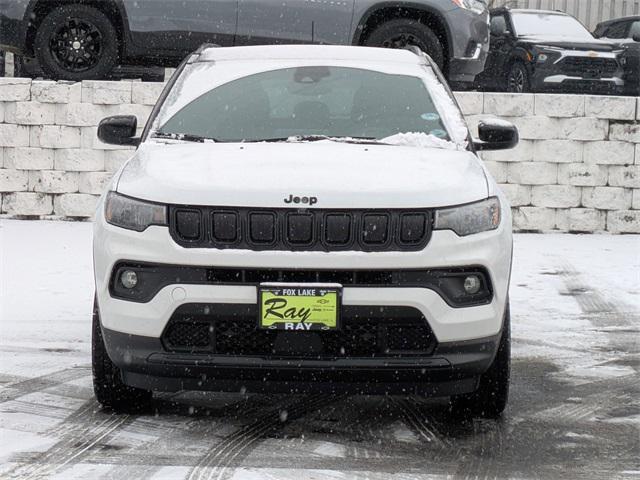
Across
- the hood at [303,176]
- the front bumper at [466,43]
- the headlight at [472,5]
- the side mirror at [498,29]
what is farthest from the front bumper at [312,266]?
the side mirror at [498,29]

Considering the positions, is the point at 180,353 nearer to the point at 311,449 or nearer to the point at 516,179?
the point at 311,449

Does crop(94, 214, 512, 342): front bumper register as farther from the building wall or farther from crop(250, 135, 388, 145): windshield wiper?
the building wall

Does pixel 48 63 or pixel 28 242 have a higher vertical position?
pixel 48 63

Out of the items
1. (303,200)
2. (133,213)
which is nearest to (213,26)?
(133,213)

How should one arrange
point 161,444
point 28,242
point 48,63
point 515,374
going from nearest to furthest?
1. point 161,444
2. point 515,374
3. point 28,242
4. point 48,63

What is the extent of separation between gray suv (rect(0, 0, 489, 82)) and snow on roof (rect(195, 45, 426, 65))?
5000 millimetres

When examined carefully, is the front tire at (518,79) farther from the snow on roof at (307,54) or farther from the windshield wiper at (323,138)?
the windshield wiper at (323,138)

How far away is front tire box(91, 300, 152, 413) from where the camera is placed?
4.82m

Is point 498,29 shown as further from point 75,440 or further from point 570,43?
point 75,440

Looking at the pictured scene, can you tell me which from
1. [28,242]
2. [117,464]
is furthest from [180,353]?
[28,242]

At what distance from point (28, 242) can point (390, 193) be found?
7098 mm

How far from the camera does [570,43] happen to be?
16312 millimetres

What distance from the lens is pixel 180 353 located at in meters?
4.42

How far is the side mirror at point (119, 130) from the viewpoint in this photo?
5926mm
